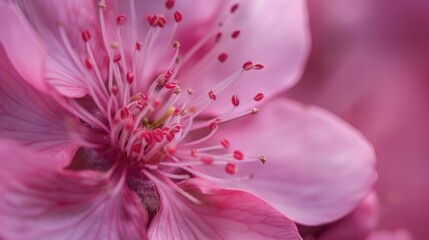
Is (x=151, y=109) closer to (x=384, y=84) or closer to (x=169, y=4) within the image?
(x=169, y=4)

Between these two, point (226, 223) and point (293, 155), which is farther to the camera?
point (293, 155)

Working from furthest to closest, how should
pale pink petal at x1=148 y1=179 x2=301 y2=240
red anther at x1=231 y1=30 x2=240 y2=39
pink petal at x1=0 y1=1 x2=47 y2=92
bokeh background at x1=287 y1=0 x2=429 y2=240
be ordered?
bokeh background at x1=287 y1=0 x2=429 y2=240 → red anther at x1=231 y1=30 x2=240 y2=39 → pale pink petal at x1=148 y1=179 x2=301 y2=240 → pink petal at x1=0 y1=1 x2=47 y2=92

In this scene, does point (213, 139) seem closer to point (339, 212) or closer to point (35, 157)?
point (339, 212)

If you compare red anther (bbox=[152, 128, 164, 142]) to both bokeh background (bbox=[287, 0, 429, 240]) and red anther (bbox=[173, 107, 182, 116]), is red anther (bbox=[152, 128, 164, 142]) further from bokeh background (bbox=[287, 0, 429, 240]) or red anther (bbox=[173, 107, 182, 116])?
bokeh background (bbox=[287, 0, 429, 240])

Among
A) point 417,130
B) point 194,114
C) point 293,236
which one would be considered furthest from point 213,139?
point 417,130

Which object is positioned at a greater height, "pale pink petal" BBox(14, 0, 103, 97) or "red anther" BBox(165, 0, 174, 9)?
"red anther" BBox(165, 0, 174, 9)

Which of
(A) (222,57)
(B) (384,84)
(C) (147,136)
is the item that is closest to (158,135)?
(C) (147,136)

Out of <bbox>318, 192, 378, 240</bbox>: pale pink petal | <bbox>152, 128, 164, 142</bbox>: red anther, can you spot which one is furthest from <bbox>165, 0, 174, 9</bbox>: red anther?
<bbox>318, 192, 378, 240</bbox>: pale pink petal
